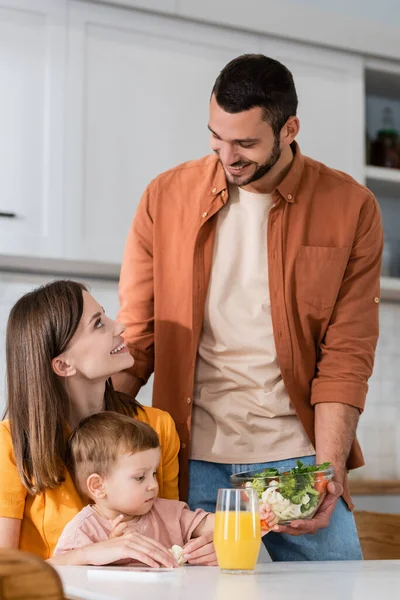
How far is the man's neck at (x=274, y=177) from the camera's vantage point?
6.53 feet

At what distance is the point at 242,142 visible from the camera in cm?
188

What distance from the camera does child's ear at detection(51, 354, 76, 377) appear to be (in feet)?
5.82

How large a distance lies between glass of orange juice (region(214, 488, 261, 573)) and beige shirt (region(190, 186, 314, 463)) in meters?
0.57

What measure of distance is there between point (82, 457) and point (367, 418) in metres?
1.96

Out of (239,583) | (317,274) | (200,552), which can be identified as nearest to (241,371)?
(317,274)

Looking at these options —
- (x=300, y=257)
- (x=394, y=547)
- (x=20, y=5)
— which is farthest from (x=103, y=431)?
(x=20, y=5)

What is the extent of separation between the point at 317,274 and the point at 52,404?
0.63 m

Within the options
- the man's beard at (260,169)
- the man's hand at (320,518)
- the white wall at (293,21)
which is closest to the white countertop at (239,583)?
the man's hand at (320,518)

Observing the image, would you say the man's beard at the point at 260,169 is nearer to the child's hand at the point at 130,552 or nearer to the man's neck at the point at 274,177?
the man's neck at the point at 274,177

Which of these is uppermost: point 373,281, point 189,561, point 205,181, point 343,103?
point 343,103

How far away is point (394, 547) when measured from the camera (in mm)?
2402

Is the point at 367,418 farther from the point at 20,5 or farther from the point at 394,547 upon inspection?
the point at 20,5

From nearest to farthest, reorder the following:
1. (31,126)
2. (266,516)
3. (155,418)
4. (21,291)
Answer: (266,516) < (155,418) < (31,126) < (21,291)

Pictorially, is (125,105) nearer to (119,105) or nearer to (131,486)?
(119,105)
